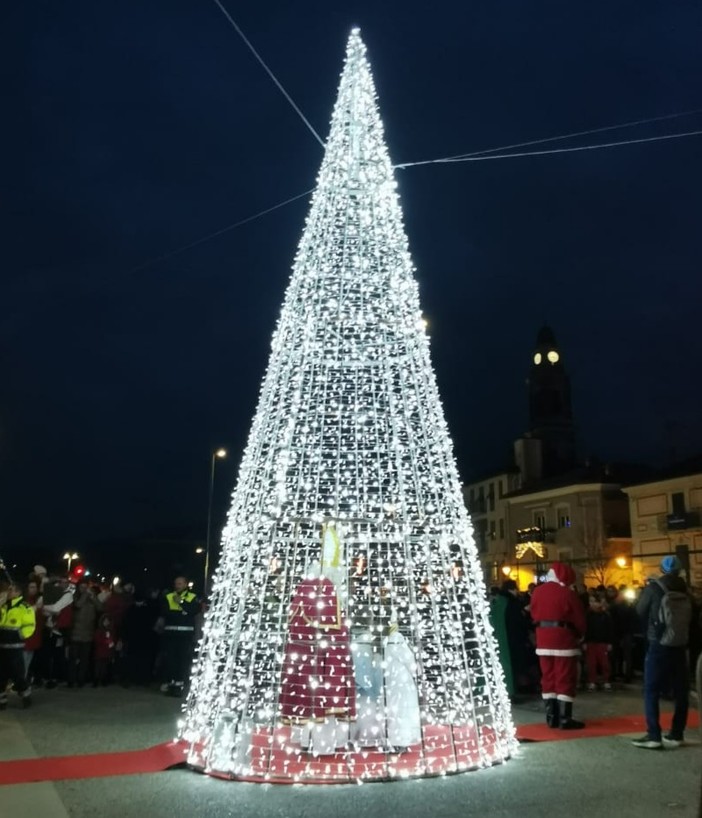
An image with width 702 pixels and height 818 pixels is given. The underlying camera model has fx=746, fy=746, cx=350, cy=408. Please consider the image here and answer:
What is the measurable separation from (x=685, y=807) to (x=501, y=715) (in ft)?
5.86

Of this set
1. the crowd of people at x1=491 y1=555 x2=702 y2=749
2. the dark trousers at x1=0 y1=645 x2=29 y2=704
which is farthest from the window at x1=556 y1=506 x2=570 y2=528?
the dark trousers at x1=0 y1=645 x2=29 y2=704

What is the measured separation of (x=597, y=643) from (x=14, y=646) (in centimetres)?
786

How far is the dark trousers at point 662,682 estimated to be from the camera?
661cm

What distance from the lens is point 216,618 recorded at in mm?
6562

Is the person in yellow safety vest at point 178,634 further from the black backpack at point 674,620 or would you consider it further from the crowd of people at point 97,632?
the black backpack at point 674,620

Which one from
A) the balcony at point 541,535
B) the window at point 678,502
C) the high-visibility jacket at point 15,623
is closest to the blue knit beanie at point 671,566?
the high-visibility jacket at point 15,623

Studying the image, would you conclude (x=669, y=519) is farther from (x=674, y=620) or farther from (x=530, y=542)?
(x=674, y=620)

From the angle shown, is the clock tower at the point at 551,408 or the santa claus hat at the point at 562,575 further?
the clock tower at the point at 551,408

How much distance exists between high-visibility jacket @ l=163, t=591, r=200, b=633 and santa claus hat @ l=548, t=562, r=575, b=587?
517 cm

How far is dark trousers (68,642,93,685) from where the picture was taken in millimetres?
10805

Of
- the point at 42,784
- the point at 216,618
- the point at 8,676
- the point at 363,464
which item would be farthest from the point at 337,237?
the point at 8,676

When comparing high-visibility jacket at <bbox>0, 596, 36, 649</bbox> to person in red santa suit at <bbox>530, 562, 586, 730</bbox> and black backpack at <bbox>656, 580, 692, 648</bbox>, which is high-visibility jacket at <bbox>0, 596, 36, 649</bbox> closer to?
Answer: person in red santa suit at <bbox>530, 562, 586, 730</bbox>

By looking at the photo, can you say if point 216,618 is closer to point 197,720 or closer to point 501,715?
point 197,720

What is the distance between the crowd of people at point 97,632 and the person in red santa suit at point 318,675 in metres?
4.42
